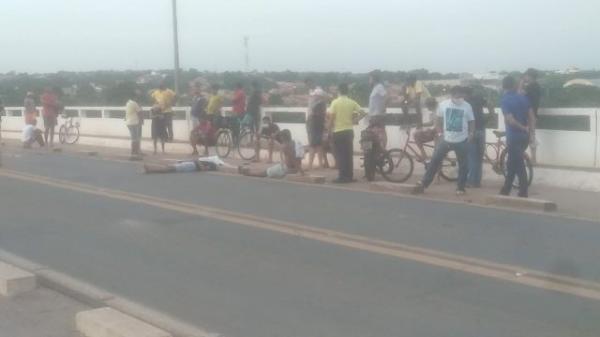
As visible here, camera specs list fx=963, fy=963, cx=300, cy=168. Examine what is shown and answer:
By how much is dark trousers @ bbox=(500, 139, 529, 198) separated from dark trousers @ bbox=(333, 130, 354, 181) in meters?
3.59

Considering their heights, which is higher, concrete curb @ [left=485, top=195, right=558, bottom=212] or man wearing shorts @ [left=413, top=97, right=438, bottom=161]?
man wearing shorts @ [left=413, top=97, right=438, bottom=161]

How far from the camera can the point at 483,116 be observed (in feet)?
52.4

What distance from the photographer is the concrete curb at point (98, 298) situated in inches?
278

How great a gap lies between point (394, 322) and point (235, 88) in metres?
16.1

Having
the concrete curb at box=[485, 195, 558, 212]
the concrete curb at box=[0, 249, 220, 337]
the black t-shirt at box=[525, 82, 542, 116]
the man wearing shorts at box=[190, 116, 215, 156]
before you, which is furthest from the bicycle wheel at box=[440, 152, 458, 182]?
the concrete curb at box=[0, 249, 220, 337]

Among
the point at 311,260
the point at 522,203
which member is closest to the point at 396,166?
the point at 522,203

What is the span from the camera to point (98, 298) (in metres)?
8.10

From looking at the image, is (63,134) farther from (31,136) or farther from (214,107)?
(214,107)

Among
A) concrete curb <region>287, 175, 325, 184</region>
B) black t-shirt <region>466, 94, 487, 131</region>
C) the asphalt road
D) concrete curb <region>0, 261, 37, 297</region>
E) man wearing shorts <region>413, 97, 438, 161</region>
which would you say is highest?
black t-shirt <region>466, 94, 487, 131</region>

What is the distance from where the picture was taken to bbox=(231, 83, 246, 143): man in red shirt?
22.6 metres

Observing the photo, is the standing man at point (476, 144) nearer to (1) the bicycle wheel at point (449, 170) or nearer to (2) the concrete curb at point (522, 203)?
(1) the bicycle wheel at point (449, 170)

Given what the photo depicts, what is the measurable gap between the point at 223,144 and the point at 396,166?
6.70 metres

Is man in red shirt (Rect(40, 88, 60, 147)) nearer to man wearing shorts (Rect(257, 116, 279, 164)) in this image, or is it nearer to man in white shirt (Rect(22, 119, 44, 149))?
man in white shirt (Rect(22, 119, 44, 149))

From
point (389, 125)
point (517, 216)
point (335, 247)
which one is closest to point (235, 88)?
point (389, 125)
